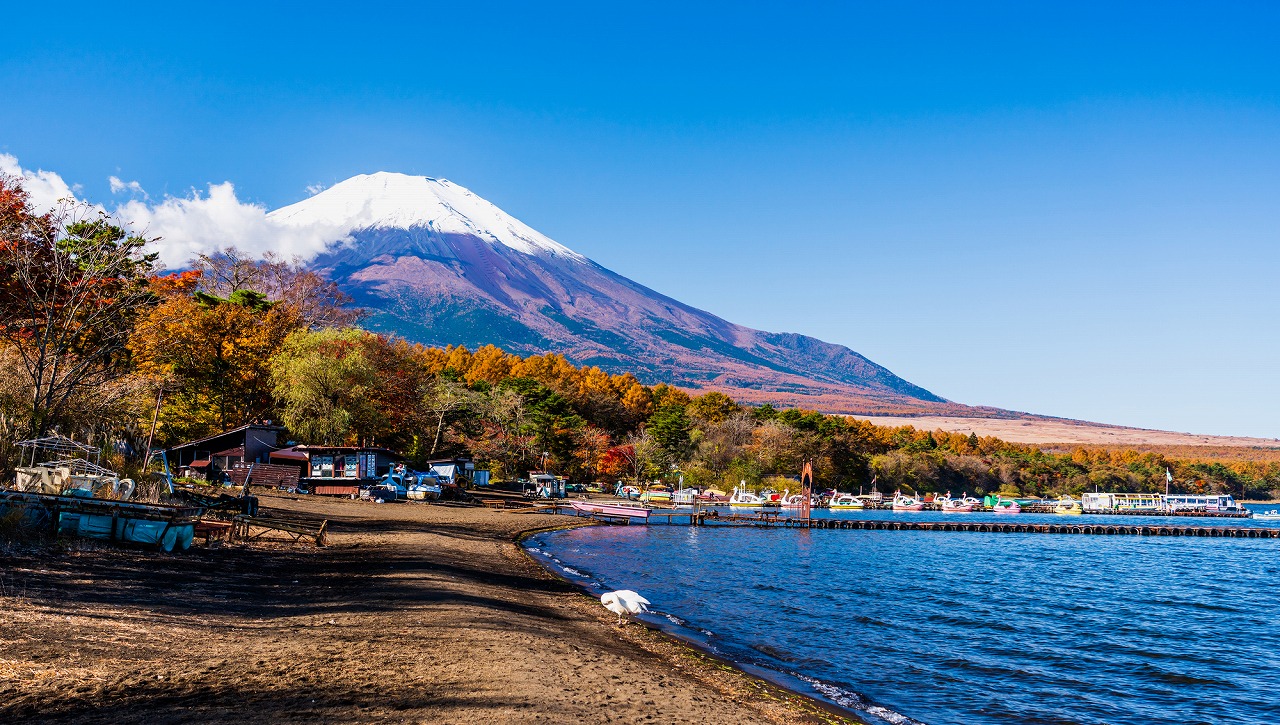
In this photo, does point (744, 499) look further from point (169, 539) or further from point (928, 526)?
point (169, 539)

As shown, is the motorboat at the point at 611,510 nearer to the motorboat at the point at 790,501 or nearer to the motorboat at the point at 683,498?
the motorboat at the point at 683,498

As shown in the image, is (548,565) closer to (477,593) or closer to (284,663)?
(477,593)

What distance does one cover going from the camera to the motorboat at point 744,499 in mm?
83625

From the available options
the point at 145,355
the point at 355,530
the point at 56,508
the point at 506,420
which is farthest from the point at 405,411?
the point at 56,508

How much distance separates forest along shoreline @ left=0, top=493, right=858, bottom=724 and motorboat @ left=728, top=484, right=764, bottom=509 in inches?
2550

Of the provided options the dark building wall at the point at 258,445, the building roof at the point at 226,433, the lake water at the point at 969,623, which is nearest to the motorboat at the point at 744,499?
the lake water at the point at 969,623

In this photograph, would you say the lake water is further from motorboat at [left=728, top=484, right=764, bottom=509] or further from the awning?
motorboat at [left=728, top=484, right=764, bottom=509]

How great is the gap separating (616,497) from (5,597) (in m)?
63.5

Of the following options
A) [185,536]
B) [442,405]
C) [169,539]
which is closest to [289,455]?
[442,405]

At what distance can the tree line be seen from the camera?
29266 millimetres

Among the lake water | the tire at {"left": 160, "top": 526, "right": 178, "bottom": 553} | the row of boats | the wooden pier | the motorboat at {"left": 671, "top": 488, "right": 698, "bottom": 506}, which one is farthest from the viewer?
the row of boats

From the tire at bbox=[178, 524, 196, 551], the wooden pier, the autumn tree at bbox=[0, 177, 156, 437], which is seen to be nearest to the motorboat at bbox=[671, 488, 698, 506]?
the wooden pier

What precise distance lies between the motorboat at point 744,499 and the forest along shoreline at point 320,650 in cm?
6477

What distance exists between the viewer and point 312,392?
52500 millimetres
